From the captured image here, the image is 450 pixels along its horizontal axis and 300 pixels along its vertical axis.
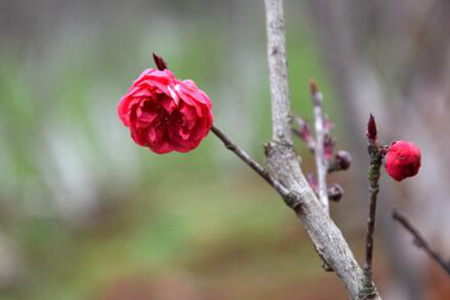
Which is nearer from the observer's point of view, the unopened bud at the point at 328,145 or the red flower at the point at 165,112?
the red flower at the point at 165,112

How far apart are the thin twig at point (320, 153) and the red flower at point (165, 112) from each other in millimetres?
342

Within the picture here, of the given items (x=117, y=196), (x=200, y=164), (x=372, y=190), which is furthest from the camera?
(x=200, y=164)

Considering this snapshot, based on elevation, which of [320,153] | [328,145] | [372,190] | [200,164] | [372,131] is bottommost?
[372,190]

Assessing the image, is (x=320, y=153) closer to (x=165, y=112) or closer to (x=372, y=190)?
(x=165, y=112)

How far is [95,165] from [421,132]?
14406 millimetres

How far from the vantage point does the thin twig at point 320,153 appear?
1755 millimetres

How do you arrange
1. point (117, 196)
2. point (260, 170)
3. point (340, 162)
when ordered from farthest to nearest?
point (117, 196)
point (340, 162)
point (260, 170)

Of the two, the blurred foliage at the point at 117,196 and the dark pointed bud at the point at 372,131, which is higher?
the blurred foliage at the point at 117,196

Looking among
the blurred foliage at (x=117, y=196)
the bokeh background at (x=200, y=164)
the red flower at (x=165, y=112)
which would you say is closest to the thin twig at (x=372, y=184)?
the red flower at (x=165, y=112)

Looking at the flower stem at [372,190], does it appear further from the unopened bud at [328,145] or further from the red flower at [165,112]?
the unopened bud at [328,145]

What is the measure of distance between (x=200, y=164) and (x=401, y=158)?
20.8 metres

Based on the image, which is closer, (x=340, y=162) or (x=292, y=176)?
(x=292, y=176)

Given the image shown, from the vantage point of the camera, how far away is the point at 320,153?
6.62 ft

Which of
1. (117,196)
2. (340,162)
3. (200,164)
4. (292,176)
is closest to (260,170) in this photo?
(292,176)
